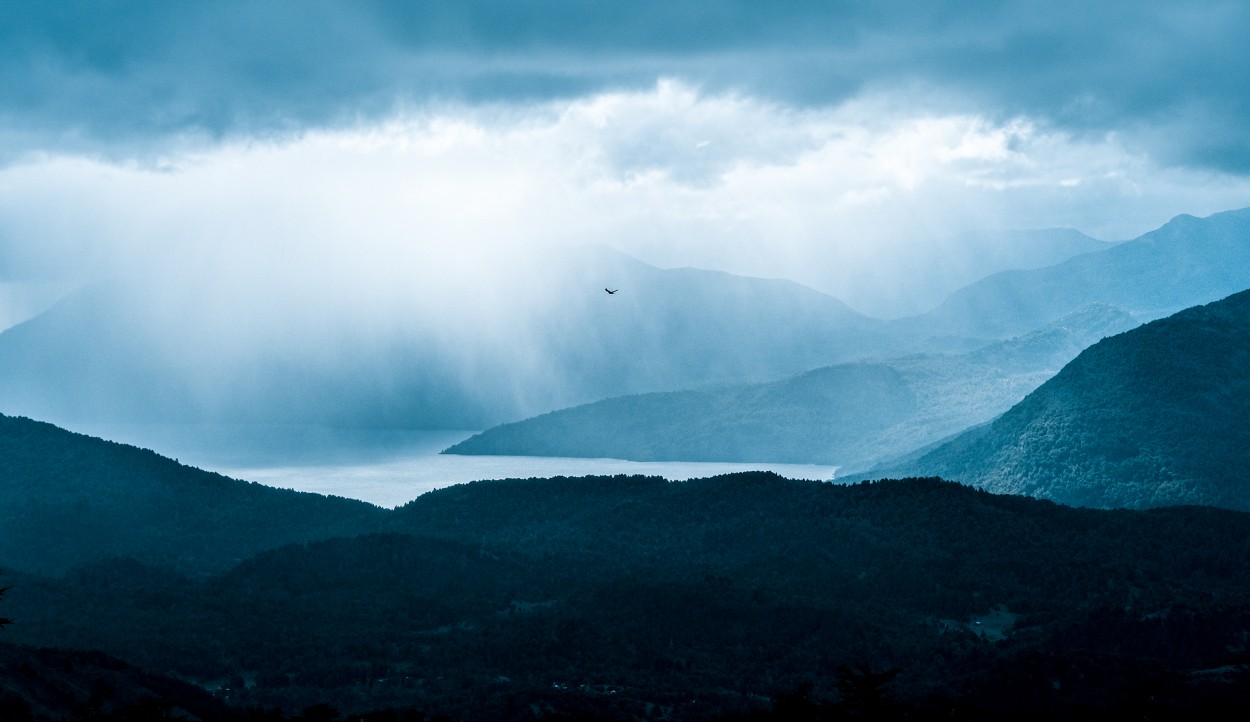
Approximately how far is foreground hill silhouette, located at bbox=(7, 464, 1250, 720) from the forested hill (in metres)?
A: 16.0

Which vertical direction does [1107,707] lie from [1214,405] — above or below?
below

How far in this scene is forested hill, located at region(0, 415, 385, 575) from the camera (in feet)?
495

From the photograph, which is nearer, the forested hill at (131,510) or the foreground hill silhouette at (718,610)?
the foreground hill silhouette at (718,610)

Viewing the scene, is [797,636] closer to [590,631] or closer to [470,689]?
[590,631]

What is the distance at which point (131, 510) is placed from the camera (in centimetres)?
16375

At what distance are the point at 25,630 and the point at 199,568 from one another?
4298cm

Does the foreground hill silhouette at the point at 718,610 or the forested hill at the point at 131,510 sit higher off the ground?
the forested hill at the point at 131,510

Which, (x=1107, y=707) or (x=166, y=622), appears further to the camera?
(x=166, y=622)

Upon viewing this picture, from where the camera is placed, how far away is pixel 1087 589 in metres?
111

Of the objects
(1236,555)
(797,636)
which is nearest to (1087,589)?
(1236,555)

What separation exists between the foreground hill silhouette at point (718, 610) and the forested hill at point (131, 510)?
16.0m

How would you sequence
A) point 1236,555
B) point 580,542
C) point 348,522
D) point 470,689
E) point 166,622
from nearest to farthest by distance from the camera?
1. point 470,689
2. point 166,622
3. point 1236,555
4. point 580,542
5. point 348,522

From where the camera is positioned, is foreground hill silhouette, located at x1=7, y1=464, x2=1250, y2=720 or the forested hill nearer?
foreground hill silhouette, located at x1=7, y1=464, x2=1250, y2=720

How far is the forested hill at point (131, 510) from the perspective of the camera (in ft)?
495
